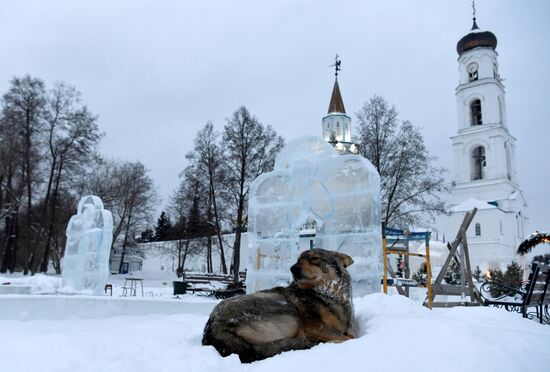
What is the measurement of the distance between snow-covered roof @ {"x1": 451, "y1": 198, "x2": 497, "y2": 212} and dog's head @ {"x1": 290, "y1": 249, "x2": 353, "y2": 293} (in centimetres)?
4601

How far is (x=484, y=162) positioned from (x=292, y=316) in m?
51.8

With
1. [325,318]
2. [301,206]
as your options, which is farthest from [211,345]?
[301,206]

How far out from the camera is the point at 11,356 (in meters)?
3.36

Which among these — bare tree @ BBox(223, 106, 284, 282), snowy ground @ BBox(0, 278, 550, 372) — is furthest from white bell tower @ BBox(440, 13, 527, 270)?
snowy ground @ BBox(0, 278, 550, 372)

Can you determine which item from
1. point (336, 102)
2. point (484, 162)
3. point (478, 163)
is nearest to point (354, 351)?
point (336, 102)

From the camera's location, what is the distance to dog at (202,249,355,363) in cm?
376

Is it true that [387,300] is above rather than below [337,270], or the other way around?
below

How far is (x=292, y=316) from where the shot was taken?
13.0 feet

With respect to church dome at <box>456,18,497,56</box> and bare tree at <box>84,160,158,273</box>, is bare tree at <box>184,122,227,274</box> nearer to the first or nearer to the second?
bare tree at <box>84,160,158,273</box>

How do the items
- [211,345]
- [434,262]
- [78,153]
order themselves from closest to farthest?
[211,345] < [78,153] < [434,262]

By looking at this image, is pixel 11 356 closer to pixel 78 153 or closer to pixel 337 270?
pixel 337 270

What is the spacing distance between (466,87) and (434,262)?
22.2 m

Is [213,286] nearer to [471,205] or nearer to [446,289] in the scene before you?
[446,289]

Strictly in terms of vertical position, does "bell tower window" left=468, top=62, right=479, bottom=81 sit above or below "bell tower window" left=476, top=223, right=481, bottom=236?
above
